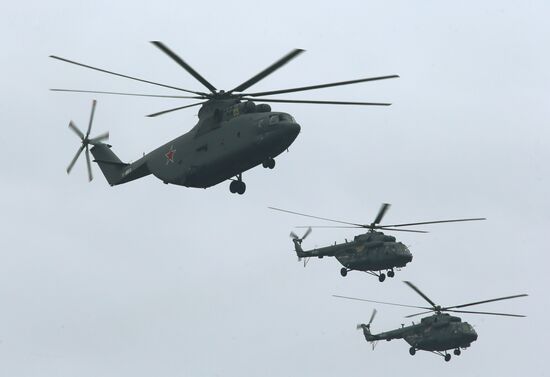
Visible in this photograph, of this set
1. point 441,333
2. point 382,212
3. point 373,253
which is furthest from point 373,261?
point 441,333

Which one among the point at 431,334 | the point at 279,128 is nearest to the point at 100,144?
the point at 279,128

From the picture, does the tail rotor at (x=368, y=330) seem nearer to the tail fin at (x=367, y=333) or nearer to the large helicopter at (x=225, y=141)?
the tail fin at (x=367, y=333)

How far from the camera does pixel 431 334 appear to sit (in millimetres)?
78875

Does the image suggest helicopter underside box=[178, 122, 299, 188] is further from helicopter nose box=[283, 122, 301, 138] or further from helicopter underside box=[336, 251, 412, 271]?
helicopter underside box=[336, 251, 412, 271]

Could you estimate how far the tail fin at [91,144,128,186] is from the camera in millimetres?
56312

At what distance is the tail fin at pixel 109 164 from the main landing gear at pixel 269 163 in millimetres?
11770

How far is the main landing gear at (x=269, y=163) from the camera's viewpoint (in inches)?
1838

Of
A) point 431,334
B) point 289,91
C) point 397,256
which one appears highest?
point 289,91

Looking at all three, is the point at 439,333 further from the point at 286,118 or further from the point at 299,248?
the point at 286,118

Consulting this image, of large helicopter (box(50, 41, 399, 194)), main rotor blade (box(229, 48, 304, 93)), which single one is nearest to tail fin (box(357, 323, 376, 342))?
large helicopter (box(50, 41, 399, 194))

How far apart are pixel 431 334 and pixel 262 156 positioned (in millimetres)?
37208

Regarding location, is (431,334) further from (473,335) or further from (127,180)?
(127,180)

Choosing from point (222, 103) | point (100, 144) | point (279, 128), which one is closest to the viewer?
point (279, 128)

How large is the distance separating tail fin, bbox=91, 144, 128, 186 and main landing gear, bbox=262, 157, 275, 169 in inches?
463
